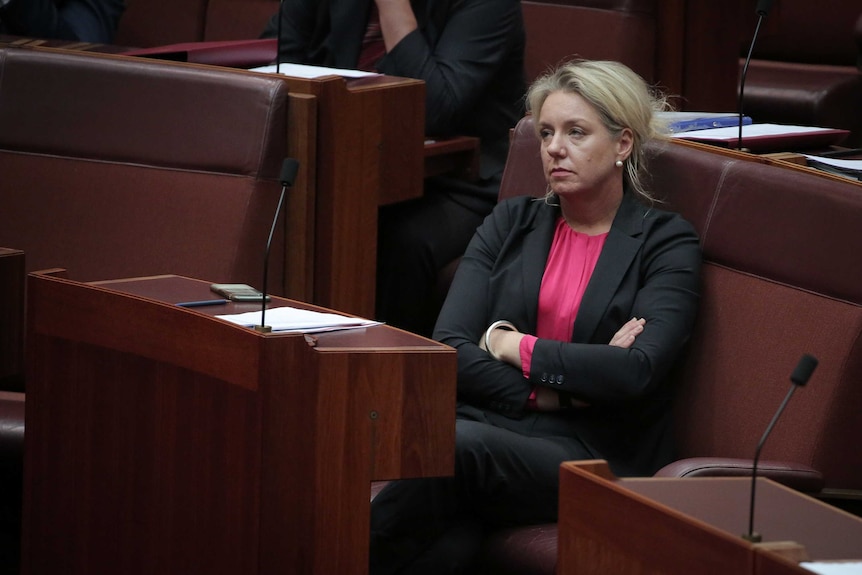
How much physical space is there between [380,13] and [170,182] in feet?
2.34

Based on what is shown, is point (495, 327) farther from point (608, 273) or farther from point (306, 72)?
point (306, 72)

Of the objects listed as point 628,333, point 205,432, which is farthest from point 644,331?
point 205,432

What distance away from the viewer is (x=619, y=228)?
87.9 inches

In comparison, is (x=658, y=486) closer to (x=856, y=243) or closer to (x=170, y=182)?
(x=856, y=243)

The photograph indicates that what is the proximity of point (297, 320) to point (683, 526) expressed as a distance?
2.33ft

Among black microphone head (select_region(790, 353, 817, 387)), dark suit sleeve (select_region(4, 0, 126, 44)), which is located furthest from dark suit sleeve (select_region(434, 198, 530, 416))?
dark suit sleeve (select_region(4, 0, 126, 44))

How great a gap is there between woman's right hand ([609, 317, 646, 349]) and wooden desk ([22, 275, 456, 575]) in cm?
42

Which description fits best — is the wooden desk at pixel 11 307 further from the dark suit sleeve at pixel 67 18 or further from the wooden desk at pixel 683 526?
the dark suit sleeve at pixel 67 18

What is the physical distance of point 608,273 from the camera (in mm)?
2199

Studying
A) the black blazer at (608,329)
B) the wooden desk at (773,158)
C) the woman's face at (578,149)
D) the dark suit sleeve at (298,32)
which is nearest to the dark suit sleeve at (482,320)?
the black blazer at (608,329)

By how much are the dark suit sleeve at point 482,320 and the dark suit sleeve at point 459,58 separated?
2.37 ft

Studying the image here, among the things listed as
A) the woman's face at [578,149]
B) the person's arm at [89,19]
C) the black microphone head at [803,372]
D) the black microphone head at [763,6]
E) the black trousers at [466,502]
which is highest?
the black microphone head at [763,6]

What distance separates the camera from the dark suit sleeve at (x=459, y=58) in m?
3.02

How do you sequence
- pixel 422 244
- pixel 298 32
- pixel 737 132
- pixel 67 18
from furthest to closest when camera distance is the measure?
1. pixel 67 18
2. pixel 298 32
3. pixel 422 244
4. pixel 737 132
